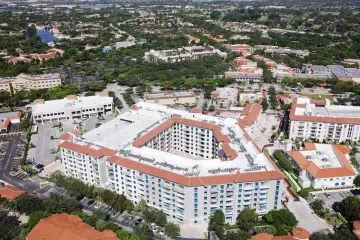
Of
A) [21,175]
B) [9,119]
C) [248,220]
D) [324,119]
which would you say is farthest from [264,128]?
[9,119]

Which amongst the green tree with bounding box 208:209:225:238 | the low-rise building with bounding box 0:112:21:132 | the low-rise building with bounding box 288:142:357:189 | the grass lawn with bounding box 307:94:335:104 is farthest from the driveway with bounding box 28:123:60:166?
the grass lawn with bounding box 307:94:335:104

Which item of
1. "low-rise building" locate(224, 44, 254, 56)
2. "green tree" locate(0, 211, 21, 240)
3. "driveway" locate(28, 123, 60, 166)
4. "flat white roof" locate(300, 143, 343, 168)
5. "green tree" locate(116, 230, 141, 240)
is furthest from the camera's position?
"low-rise building" locate(224, 44, 254, 56)

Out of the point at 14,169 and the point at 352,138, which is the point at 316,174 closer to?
the point at 352,138

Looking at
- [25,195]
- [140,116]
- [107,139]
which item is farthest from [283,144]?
[25,195]

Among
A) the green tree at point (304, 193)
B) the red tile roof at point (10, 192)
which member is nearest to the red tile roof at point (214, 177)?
the green tree at point (304, 193)

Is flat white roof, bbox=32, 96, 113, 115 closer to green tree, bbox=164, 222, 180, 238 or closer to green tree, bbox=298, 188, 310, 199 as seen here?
green tree, bbox=164, 222, 180, 238

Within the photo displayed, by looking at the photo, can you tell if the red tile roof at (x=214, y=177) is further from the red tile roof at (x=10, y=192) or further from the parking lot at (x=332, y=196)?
the red tile roof at (x=10, y=192)

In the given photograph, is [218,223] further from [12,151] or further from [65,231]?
[12,151]
